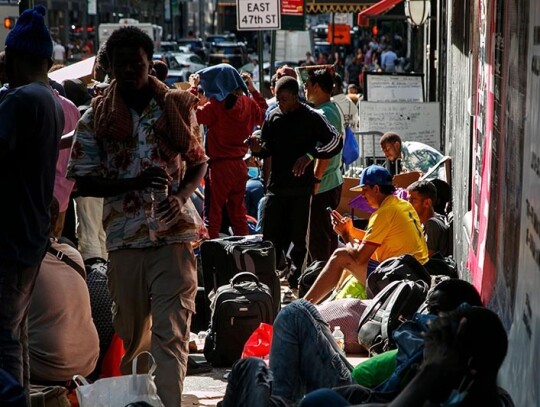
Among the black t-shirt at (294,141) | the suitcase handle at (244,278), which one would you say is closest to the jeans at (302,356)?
the suitcase handle at (244,278)

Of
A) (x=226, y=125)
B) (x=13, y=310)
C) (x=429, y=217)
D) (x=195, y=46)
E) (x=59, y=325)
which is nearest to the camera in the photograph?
(x=13, y=310)

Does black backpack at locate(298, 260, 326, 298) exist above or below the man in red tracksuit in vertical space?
below

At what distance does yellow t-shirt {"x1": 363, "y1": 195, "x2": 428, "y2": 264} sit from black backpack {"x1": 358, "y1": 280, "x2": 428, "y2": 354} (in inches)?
43.1

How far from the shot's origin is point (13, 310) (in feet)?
19.0

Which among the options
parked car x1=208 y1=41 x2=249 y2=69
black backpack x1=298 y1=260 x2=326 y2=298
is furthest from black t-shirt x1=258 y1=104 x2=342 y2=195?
parked car x1=208 y1=41 x2=249 y2=69

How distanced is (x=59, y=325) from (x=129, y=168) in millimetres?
1034

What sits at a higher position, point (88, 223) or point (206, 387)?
point (88, 223)

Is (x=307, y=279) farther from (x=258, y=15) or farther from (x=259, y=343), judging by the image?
(x=258, y=15)

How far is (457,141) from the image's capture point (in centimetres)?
1141

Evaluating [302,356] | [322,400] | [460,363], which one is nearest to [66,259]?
[302,356]

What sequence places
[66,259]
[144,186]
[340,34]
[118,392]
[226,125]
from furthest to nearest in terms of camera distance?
[340,34] → [226,125] → [66,259] → [144,186] → [118,392]

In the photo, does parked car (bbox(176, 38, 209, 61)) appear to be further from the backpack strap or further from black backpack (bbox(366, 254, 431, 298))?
the backpack strap

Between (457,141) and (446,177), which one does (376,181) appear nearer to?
(457,141)

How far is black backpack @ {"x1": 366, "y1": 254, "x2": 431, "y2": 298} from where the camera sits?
28.4 feet
